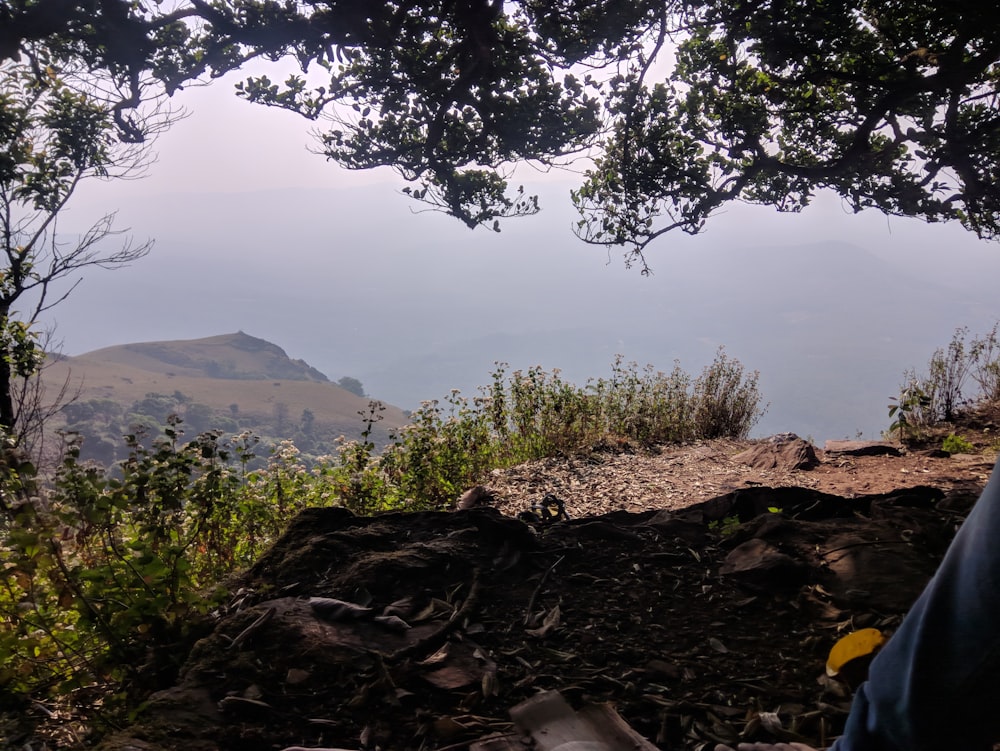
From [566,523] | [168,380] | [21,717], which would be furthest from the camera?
[168,380]

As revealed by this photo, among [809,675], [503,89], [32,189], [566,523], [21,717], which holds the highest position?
[503,89]

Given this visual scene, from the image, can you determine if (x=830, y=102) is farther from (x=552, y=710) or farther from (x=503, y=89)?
(x=552, y=710)

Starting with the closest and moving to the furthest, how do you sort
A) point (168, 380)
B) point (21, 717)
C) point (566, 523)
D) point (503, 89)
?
point (21, 717) < point (566, 523) < point (503, 89) < point (168, 380)

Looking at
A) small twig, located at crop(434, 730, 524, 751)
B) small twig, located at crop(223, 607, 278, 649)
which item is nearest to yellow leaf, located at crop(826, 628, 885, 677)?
small twig, located at crop(434, 730, 524, 751)

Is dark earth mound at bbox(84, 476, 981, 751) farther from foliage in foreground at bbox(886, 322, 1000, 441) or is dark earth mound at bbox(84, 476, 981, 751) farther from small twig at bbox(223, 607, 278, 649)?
foliage in foreground at bbox(886, 322, 1000, 441)

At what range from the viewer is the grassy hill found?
53.4 meters

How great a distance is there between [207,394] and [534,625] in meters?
83.4

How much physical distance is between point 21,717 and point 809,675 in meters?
2.60

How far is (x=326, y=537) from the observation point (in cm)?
270

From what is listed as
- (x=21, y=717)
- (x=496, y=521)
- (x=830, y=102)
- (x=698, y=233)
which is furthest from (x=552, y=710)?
(x=830, y=102)

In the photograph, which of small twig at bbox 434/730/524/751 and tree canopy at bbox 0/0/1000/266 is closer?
small twig at bbox 434/730/524/751

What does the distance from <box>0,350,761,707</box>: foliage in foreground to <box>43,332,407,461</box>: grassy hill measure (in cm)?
3037

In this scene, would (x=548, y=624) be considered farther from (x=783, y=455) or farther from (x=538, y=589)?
(x=783, y=455)

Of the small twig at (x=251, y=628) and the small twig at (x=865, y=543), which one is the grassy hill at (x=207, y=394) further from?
the small twig at (x=865, y=543)
